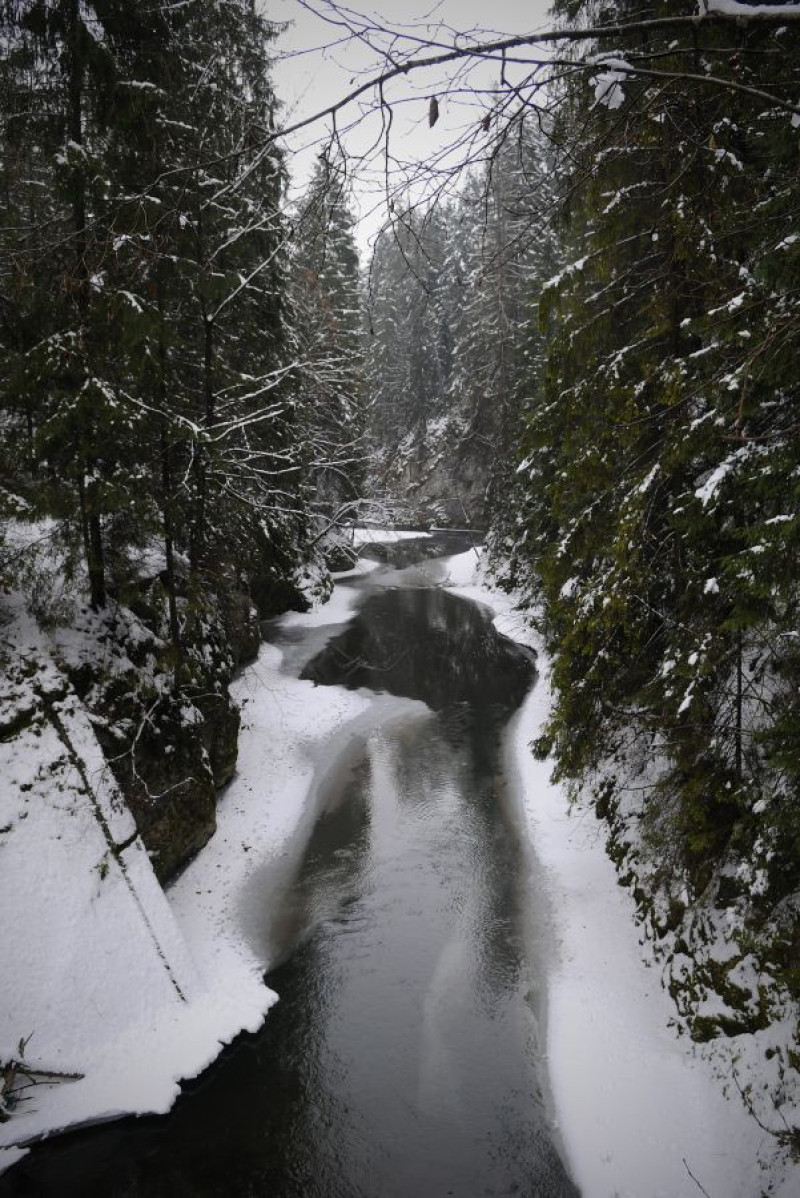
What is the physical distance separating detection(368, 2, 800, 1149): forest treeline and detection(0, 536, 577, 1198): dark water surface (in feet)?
6.73

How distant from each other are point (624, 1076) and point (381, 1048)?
8.68 feet

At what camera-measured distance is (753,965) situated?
18.9 ft

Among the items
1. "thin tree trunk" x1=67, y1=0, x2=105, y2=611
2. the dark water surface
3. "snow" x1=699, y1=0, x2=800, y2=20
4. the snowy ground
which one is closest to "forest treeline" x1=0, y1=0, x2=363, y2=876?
"thin tree trunk" x1=67, y1=0, x2=105, y2=611

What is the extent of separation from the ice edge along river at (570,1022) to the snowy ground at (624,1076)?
0.04 feet

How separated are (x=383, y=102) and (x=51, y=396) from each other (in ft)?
23.6

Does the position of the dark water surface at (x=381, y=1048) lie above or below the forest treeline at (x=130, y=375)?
below

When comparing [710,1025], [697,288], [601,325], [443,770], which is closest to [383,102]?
[697,288]

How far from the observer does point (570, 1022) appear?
7.23m

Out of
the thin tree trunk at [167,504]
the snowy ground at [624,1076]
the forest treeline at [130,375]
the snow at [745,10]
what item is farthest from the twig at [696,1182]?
the thin tree trunk at [167,504]

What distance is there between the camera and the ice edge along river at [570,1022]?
5.62m

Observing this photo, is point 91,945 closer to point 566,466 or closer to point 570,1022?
point 570,1022

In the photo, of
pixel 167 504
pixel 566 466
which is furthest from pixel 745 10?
pixel 167 504

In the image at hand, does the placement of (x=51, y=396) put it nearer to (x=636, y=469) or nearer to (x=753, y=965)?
(x=636, y=469)

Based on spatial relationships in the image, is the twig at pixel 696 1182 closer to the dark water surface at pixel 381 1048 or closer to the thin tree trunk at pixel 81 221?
the dark water surface at pixel 381 1048
